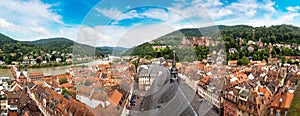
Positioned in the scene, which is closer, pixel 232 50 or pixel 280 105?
pixel 280 105

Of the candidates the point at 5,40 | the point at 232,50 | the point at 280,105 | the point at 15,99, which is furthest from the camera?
the point at 5,40

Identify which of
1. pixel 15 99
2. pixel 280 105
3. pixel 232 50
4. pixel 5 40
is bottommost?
pixel 15 99

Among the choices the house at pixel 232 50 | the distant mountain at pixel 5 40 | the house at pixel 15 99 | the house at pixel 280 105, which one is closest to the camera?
the house at pixel 280 105

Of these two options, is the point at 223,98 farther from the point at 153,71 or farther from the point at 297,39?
the point at 297,39

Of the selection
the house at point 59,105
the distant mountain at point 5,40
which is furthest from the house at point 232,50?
the distant mountain at point 5,40

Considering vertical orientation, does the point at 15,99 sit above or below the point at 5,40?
below

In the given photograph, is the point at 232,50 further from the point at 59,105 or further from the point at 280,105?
the point at 59,105

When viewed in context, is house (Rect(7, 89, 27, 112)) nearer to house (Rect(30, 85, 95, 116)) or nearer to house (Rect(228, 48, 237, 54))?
house (Rect(30, 85, 95, 116))

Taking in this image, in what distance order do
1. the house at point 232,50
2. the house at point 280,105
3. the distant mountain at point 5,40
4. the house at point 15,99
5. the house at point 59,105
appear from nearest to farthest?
the house at point 280,105 < the house at point 59,105 < the house at point 15,99 < the house at point 232,50 < the distant mountain at point 5,40

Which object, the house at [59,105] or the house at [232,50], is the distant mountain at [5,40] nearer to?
the house at [232,50]

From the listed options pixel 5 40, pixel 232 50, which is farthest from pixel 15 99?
pixel 5 40

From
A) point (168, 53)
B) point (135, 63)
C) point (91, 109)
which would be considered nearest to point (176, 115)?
point (91, 109)
